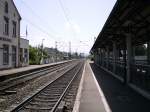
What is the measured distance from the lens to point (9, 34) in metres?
45.1

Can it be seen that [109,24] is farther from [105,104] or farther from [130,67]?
[105,104]

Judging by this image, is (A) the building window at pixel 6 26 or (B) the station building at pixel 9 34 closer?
→ (B) the station building at pixel 9 34

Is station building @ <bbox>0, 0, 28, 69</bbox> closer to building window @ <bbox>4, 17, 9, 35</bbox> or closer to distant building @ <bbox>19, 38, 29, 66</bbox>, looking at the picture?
building window @ <bbox>4, 17, 9, 35</bbox>

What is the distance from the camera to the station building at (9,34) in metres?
42.0

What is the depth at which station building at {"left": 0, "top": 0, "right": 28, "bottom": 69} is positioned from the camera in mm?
41969

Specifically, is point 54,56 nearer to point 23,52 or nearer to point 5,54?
point 23,52

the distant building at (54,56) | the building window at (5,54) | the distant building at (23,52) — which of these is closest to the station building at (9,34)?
the building window at (5,54)

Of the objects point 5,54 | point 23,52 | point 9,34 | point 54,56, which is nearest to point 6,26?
point 9,34

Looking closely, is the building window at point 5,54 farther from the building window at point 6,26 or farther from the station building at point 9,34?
the building window at point 6,26

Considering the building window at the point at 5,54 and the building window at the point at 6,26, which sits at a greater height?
the building window at the point at 6,26

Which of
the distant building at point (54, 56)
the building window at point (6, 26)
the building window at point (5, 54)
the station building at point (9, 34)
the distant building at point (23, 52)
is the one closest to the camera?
the station building at point (9, 34)

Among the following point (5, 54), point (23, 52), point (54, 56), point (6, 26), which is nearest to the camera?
point (5, 54)

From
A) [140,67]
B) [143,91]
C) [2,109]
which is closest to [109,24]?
[140,67]

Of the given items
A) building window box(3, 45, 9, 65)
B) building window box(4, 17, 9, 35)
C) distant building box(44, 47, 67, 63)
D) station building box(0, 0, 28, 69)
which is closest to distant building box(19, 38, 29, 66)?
station building box(0, 0, 28, 69)
